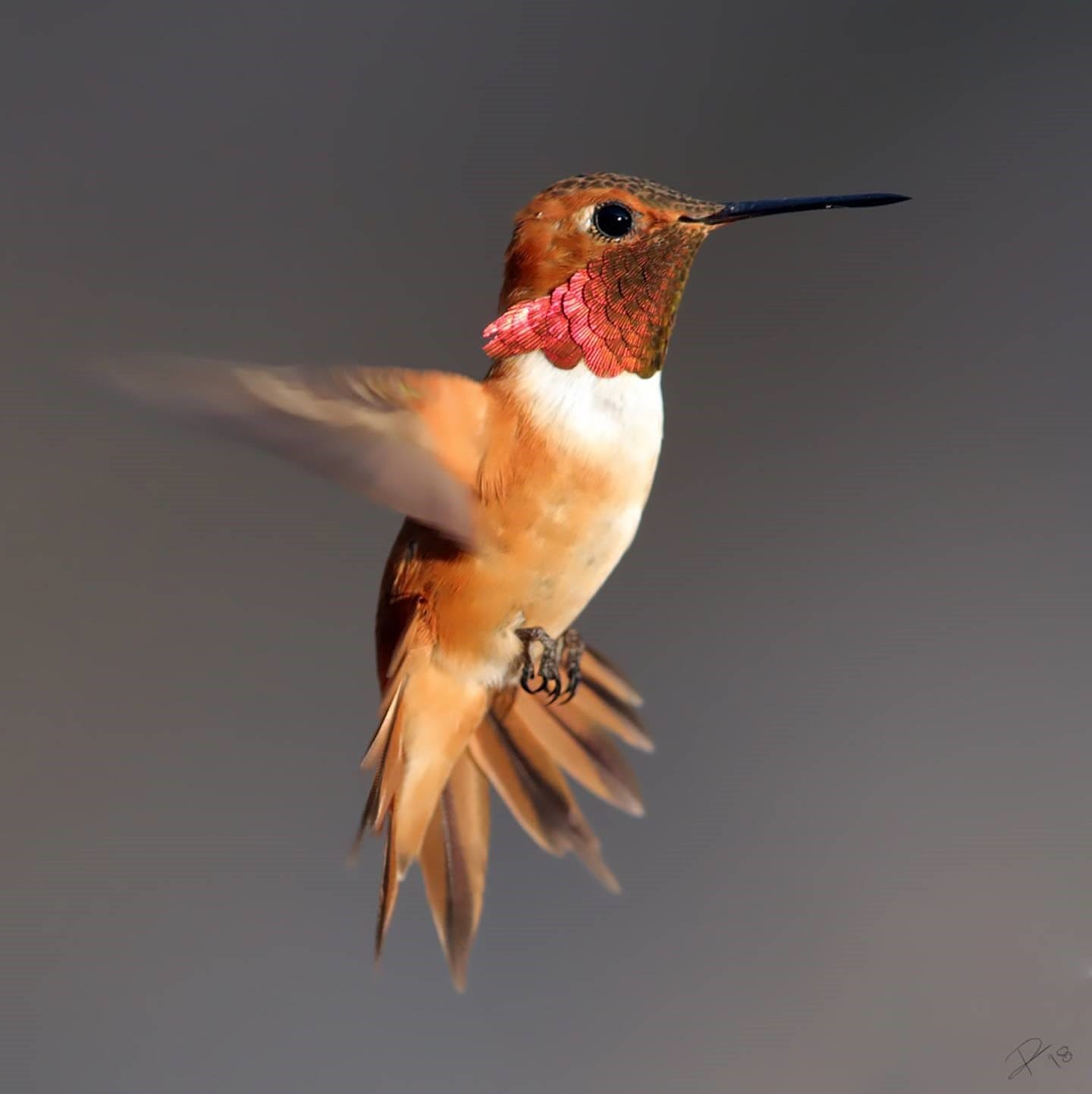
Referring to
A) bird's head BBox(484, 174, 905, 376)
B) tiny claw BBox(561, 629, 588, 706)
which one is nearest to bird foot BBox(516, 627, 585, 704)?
tiny claw BBox(561, 629, 588, 706)

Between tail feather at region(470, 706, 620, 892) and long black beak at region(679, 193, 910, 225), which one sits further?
tail feather at region(470, 706, 620, 892)

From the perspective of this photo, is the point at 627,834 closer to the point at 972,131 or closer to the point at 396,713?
the point at 396,713

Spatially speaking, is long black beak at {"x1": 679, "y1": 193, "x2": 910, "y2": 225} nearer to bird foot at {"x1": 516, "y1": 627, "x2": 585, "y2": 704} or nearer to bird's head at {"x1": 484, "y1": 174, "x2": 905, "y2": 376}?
bird's head at {"x1": 484, "y1": 174, "x2": 905, "y2": 376}

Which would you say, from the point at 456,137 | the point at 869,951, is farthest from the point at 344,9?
the point at 869,951
